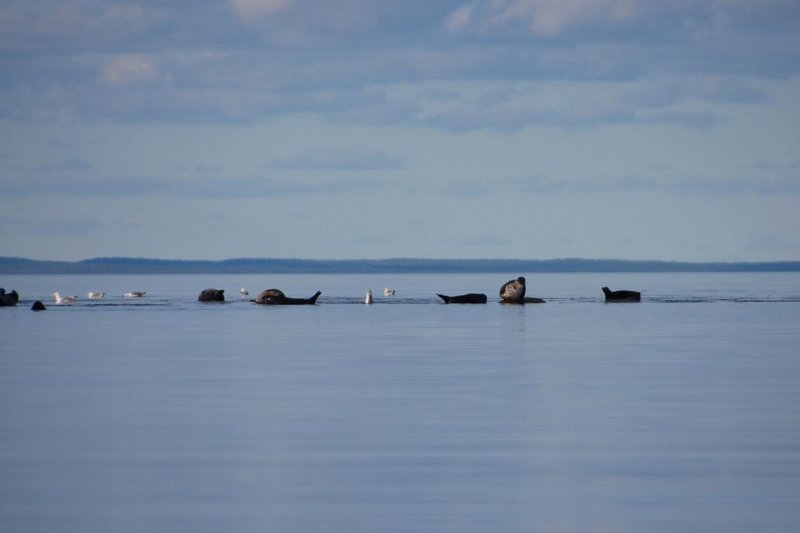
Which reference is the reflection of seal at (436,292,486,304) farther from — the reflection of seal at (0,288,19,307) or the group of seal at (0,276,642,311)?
the reflection of seal at (0,288,19,307)

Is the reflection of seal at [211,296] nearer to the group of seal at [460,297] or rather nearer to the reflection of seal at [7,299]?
the group of seal at [460,297]

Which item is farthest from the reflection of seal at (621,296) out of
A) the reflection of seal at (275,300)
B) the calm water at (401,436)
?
the calm water at (401,436)

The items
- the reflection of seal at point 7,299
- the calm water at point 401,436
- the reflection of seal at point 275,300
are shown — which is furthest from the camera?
the reflection of seal at point 275,300

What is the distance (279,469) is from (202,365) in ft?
61.7

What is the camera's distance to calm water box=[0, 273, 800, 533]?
53.3 feet

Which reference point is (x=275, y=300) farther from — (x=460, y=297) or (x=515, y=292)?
(x=515, y=292)

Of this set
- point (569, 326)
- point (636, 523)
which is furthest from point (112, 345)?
point (636, 523)

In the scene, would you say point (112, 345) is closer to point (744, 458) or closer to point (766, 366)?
point (766, 366)

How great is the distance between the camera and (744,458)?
19828 millimetres

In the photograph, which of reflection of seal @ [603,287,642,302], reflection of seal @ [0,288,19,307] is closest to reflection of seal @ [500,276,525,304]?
reflection of seal @ [603,287,642,302]

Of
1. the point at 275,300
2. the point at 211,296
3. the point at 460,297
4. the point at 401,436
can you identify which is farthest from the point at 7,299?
the point at 401,436

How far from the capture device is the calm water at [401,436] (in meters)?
16.2

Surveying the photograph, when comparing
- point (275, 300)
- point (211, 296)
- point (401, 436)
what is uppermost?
point (211, 296)

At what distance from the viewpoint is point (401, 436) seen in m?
22.3
